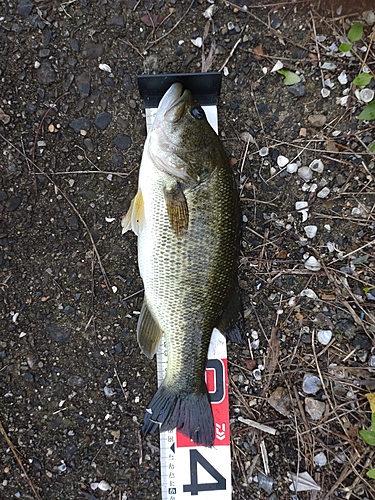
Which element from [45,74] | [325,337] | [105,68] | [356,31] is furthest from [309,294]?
[45,74]

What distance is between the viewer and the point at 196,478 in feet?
7.31

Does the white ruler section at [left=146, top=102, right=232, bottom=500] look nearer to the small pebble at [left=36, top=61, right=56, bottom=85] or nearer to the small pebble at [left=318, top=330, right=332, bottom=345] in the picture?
the small pebble at [left=318, top=330, right=332, bottom=345]

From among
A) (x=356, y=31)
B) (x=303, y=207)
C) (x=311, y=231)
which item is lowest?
(x=311, y=231)

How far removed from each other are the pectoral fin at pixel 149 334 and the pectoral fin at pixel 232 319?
0.30 meters

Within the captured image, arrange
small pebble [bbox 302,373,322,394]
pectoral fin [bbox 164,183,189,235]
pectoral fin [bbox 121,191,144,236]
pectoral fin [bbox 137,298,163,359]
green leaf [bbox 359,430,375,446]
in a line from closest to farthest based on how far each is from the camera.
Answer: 1. pectoral fin [bbox 164,183,189,235]
2. pectoral fin [bbox 121,191,144,236]
3. pectoral fin [bbox 137,298,163,359]
4. green leaf [bbox 359,430,375,446]
5. small pebble [bbox 302,373,322,394]

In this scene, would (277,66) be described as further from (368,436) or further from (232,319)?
(368,436)

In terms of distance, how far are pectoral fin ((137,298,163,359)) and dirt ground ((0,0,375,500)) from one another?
300 millimetres

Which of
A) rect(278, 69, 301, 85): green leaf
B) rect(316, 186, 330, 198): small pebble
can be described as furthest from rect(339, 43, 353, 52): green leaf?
rect(316, 186, 330, 198): small pebble

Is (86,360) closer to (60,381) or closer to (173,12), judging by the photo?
(60,381)

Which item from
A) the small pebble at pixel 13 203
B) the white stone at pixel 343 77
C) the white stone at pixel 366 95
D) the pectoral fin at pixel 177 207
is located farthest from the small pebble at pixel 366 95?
the small pebble at pixel 13 203

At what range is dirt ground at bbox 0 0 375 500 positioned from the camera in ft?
7.37

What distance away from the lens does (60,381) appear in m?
2.31

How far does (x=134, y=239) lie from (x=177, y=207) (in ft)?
1.93

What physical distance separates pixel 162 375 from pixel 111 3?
2.09 m
